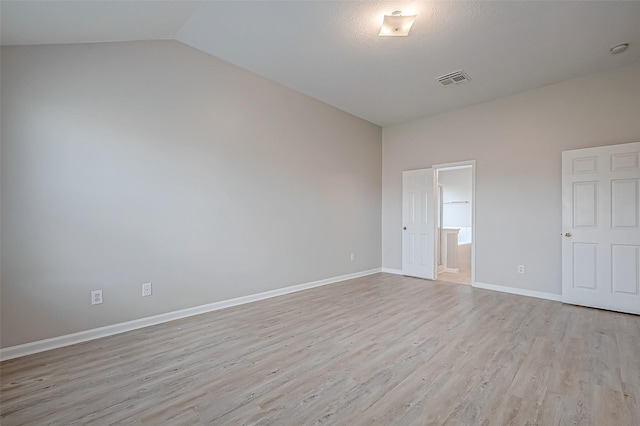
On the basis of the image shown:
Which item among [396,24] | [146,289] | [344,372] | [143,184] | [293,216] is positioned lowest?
[344,372]

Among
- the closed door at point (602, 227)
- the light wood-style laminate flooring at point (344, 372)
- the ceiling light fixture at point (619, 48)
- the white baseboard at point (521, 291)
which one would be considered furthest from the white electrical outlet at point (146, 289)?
the ceiling light fixture at point (619, 48)

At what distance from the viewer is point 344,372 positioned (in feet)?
7.22

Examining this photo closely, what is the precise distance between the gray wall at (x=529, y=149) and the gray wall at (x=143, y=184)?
2.65 m

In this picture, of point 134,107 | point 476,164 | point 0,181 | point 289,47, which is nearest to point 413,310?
point 476,164

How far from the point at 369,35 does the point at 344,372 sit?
3.13 metres

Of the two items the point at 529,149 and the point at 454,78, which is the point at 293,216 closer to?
the point at 454,78

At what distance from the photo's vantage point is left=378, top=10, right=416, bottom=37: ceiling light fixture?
8.68 ft

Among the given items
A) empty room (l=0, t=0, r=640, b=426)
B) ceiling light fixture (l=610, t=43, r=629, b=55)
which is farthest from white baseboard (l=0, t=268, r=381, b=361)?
ceiling light fixture (l=610, t=43, r=629, b=55)

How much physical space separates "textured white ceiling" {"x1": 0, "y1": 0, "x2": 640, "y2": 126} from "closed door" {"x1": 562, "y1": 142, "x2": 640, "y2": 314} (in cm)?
119

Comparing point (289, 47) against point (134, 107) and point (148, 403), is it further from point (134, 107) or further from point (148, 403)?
point (148, 403)

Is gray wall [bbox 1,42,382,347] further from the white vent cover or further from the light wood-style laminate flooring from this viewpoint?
the white vent cover

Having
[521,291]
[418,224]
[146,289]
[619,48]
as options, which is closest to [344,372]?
[146,289]

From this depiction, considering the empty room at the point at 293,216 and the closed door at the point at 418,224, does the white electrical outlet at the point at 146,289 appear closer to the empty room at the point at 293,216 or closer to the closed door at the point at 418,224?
the empty room at the point at 293,216

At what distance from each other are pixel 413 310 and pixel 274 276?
1924mm
